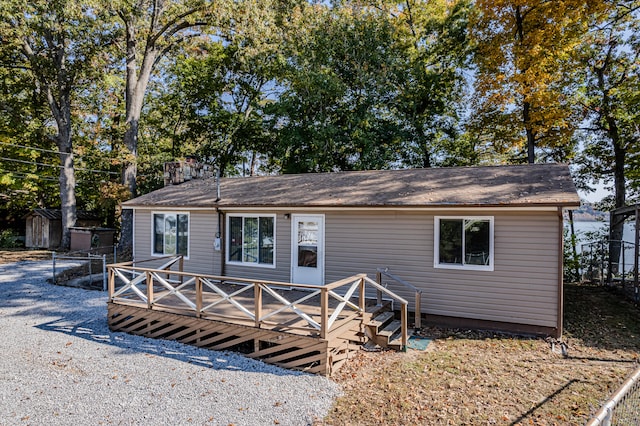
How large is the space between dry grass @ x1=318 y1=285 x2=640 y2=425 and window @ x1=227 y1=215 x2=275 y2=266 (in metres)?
4.39

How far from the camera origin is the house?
22.1 m

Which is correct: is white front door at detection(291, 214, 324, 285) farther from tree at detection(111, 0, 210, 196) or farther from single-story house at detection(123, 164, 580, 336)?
tree at detection(111, 0, 210, 196)

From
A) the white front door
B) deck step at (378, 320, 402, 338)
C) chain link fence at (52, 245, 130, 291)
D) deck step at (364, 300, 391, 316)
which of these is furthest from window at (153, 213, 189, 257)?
deck step at (378, 320, 402, 338)

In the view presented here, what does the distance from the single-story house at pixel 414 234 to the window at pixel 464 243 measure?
0.8 inches

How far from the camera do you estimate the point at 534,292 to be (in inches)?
290

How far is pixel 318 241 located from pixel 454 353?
4089mm

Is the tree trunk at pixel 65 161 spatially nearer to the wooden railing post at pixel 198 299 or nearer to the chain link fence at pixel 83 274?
the chain link fence at pixel 83 274

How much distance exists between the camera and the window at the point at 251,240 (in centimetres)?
998

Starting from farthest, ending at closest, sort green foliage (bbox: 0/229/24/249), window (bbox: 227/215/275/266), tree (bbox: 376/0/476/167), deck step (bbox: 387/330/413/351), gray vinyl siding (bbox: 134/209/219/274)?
1. green foliage (bbox: 0/229/24/249)
2. tree (bbox: 376/0/476/167)
3. gray vinyl siding (bbox: 134/209/219/274)
4. window (bbox: 227/215/275/266)
5. deck step (bbox: 387/330/413/351)

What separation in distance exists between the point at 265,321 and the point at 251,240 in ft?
12.8

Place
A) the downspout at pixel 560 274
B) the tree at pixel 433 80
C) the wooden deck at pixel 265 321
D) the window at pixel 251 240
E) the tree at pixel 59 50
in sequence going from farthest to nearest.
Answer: the tree at pixel 433 80, the tree at pixel 59 50, the window at pixel 251 240, the downspout at pixel 560 274, the wooden deck at pixel 265 321

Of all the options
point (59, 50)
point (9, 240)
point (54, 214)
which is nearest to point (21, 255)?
point (54, 214)

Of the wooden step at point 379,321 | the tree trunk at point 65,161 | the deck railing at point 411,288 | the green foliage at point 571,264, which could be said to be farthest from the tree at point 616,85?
the tree trunk at point 65,161

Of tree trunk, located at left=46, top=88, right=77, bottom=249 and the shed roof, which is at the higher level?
tree trunk, located at left=46, top=88, right=77, bottom=249
